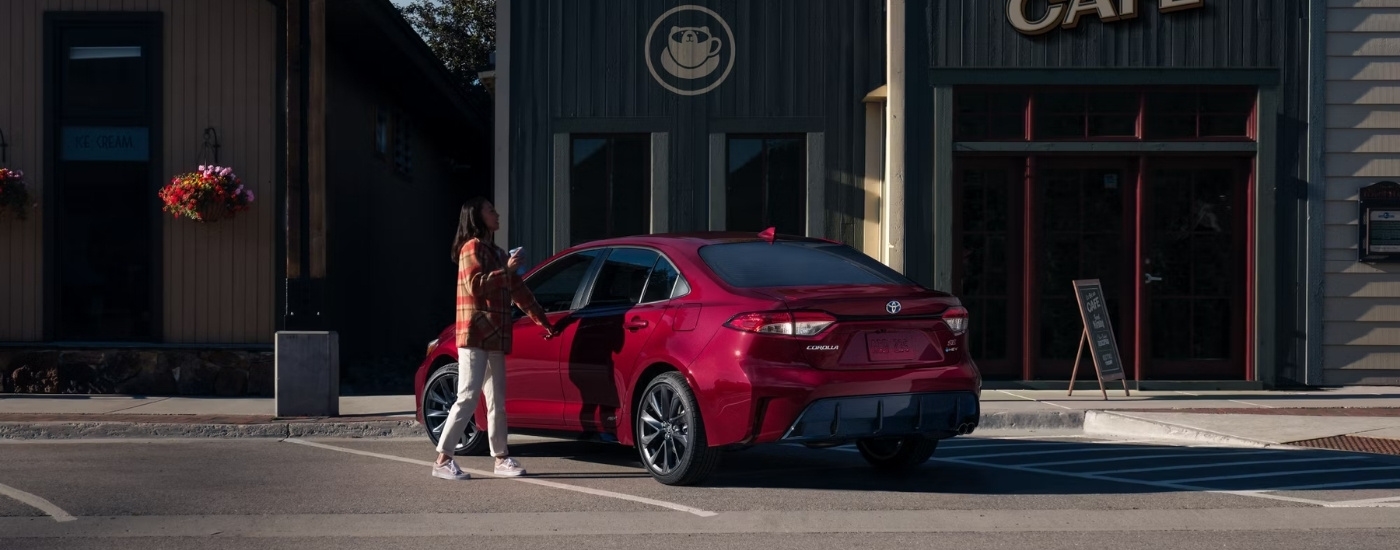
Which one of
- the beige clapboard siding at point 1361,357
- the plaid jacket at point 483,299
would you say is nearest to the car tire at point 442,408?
the plaid jacket at point 483,299

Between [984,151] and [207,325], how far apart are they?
769cm

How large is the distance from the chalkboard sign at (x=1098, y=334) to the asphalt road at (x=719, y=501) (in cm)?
288

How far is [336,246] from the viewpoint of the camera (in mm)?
15789

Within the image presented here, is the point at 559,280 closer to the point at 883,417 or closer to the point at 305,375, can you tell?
the point at 883,417

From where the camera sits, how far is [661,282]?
26.7ft

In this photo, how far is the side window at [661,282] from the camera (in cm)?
A: 805

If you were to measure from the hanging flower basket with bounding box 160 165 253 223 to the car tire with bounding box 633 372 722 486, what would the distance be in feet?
22.5

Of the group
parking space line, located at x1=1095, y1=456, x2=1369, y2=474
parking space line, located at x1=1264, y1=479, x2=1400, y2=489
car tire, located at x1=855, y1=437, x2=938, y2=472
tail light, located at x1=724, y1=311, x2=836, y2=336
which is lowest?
parking space line, located at x1=1095, y1=456, x2=1369, y2=474

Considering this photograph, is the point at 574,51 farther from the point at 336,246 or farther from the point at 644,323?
the point at 644,323

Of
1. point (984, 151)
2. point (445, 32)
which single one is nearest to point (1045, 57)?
point (984, 151)

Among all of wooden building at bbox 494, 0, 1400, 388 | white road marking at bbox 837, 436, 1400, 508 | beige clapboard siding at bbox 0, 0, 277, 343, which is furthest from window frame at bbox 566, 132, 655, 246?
white road marking at bbox 837, 436, 1400, 508

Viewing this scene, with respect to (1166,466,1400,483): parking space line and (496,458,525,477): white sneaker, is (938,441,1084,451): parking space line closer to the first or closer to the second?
(1166,466,1400,483): parking space line

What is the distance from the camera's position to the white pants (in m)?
8.31

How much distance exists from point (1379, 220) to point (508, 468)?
932cm
